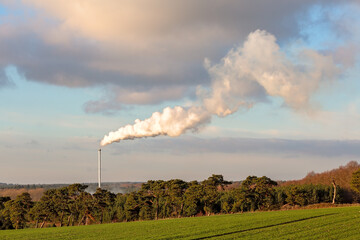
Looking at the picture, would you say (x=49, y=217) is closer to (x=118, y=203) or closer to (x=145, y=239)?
(x=118, y=203)

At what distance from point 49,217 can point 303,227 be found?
7437 cm

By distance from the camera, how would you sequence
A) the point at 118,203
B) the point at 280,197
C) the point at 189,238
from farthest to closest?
the point at 118,203 → the point at 280,197 → the point at 189,238

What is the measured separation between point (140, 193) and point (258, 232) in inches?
2459

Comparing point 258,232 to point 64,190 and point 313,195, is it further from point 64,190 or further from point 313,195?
point 313,195

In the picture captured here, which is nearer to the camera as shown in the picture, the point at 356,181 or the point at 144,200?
the point at 144,200

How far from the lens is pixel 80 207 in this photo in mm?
102938

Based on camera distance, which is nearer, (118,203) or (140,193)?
(140,193)

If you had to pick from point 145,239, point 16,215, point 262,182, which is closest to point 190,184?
point 262,182

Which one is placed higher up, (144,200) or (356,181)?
(356,181)

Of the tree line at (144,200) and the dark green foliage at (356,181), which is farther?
the dark green foliage at (356,181)

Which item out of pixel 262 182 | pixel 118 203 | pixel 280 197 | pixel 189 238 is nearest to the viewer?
pixel 189 238

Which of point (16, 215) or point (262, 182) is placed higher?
point (262, 182)

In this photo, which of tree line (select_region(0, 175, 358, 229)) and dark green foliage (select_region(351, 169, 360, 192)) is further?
dark green foliage (select_region(351, 169, 360, 192))

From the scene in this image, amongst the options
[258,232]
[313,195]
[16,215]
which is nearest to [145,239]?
[258,232]
